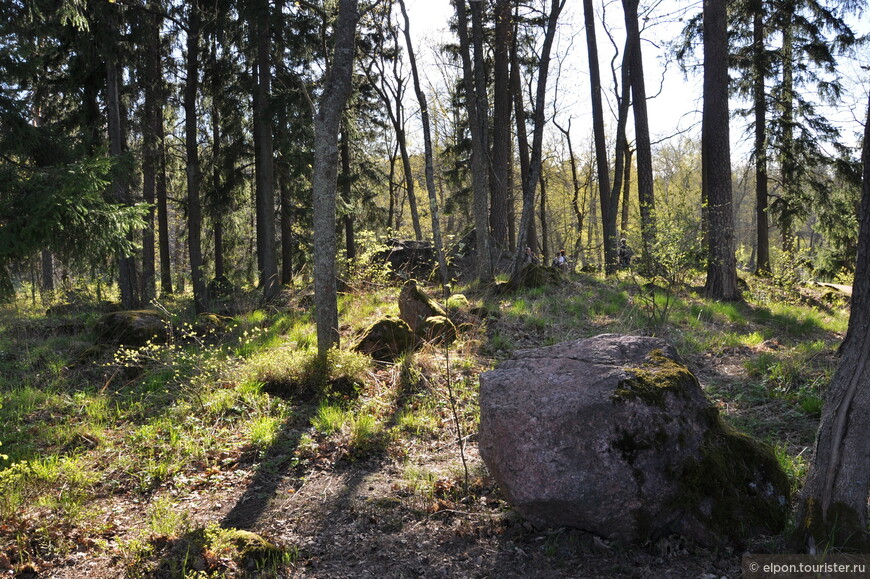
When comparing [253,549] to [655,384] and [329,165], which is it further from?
[329,165]

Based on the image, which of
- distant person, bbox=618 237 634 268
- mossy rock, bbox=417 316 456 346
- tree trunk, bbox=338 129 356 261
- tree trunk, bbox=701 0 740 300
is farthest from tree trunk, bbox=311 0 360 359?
tree trunk, bbox=338 129 356 261

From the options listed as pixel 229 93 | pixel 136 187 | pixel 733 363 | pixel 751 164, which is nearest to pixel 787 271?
pixel 733 363

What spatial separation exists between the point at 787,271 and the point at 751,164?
22.3ft

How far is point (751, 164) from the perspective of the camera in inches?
638

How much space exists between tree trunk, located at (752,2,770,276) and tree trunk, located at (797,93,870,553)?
12810 mm

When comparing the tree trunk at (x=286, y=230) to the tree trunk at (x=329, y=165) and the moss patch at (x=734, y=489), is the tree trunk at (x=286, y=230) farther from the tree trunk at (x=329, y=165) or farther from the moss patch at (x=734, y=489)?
the moss patch at (x=734, y=489)

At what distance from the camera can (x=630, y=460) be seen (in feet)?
10.6

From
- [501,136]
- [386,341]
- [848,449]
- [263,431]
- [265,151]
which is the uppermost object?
[501,136]

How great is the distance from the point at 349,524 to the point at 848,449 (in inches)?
129

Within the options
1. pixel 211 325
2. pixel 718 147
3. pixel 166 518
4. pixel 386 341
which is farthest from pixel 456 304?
pixel 718 147

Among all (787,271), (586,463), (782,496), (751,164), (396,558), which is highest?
(751,164)

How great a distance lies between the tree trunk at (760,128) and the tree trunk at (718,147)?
4010 mm

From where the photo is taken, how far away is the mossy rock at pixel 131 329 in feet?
26.5

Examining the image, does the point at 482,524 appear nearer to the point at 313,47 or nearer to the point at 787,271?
the point at 787,271
